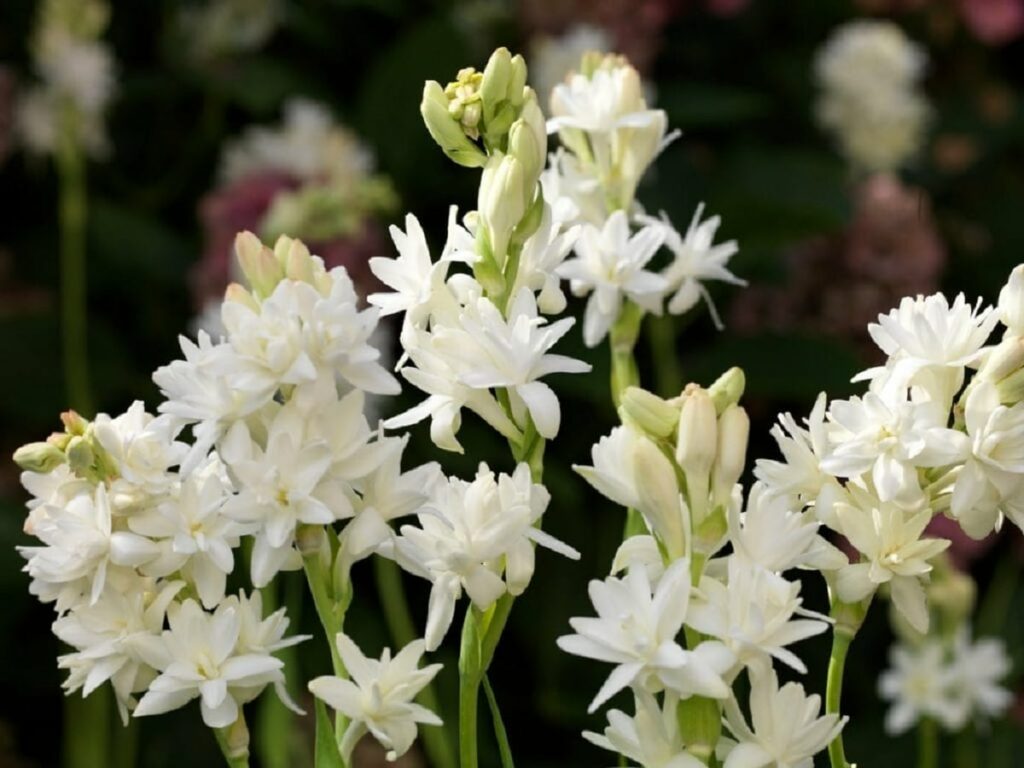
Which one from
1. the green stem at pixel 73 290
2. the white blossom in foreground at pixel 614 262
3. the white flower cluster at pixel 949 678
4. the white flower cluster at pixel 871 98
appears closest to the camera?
the white blossom in foreground at pixel 614 262

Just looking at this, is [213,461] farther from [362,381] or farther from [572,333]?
[572,333]

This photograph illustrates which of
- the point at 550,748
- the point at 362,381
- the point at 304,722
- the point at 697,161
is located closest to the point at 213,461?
the point at 362,381

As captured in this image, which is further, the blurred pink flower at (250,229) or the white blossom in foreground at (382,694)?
the blurred pink flower at (250,229)

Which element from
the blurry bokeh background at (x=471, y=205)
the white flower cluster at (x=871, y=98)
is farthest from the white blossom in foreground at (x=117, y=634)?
the white flower cluster at (x=871, y=98)

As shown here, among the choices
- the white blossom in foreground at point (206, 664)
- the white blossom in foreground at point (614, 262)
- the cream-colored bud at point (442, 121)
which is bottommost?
the white blossom in foreground at point (206, 664)

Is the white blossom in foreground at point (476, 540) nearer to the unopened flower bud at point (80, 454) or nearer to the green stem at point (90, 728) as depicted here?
the unopened flower bud at point (80, 454)

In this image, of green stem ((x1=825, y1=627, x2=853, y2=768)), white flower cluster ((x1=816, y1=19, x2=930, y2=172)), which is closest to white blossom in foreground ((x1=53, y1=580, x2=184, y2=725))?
green stem ((x1=825, y1=627, x2=853, y2=768))

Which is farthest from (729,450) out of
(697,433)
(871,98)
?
(871,98)

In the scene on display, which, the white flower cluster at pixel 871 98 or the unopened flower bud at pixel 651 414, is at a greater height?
the white flower cluster at pixel 871 98
